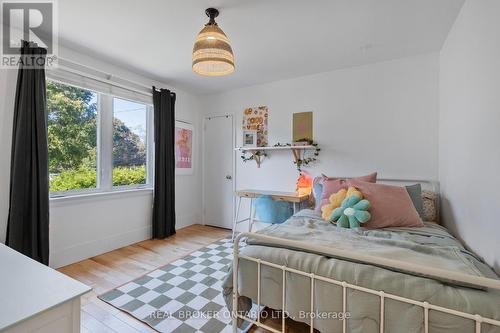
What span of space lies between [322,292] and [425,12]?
2134 millimetres

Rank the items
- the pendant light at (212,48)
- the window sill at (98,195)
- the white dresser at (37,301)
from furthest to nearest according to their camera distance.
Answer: the window sill at (98,195) < the pendant light at (212,48) < the white dresser at (37,301)

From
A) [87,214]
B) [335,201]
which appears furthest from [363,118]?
[87,214]

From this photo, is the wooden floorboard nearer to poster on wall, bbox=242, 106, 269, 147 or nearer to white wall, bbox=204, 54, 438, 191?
white wall, bbox=204, 54, 438, 191

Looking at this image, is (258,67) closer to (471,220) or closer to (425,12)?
(425,12)

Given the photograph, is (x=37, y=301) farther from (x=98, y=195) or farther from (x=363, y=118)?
(x=363, y=118)

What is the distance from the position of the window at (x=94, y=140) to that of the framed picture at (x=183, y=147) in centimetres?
46

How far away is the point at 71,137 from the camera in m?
2.55

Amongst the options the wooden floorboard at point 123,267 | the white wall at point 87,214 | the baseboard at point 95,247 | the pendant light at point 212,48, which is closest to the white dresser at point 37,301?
the wooden floorboard at point 123,267

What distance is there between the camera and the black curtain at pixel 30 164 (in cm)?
201

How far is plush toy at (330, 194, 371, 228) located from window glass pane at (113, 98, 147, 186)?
2564 millimetres

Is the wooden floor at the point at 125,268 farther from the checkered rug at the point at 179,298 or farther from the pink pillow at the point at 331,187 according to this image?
the pink pillow at the point at 331,187

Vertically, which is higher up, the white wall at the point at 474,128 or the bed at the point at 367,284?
the white wall at the point at 474,128

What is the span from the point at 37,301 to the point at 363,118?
3.03 meters

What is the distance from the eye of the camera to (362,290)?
104cm
